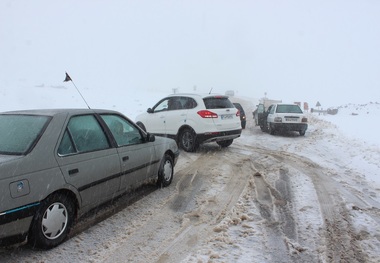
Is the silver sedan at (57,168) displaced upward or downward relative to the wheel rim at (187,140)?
upward

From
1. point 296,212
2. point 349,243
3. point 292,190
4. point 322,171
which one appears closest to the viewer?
point 349,243

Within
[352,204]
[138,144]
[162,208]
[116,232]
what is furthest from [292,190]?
[116,232]

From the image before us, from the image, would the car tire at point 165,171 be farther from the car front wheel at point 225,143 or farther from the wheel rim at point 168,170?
the car front wheel at point 225,143

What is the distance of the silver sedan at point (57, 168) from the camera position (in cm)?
314

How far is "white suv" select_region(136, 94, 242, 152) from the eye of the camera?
369 inches

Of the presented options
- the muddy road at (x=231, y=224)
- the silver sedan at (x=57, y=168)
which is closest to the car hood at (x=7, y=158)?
the silver sedan at (x=57, y=168)

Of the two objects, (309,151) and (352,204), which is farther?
(309,151)

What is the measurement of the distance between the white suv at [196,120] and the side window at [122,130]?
410 centimetres

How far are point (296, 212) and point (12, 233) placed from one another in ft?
12.3

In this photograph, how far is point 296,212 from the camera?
482 centimetres

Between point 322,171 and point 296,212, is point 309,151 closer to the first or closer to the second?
point 322,171

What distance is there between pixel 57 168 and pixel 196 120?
6.15m

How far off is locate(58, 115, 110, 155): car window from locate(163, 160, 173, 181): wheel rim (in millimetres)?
1769

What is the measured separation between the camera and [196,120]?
945cm
